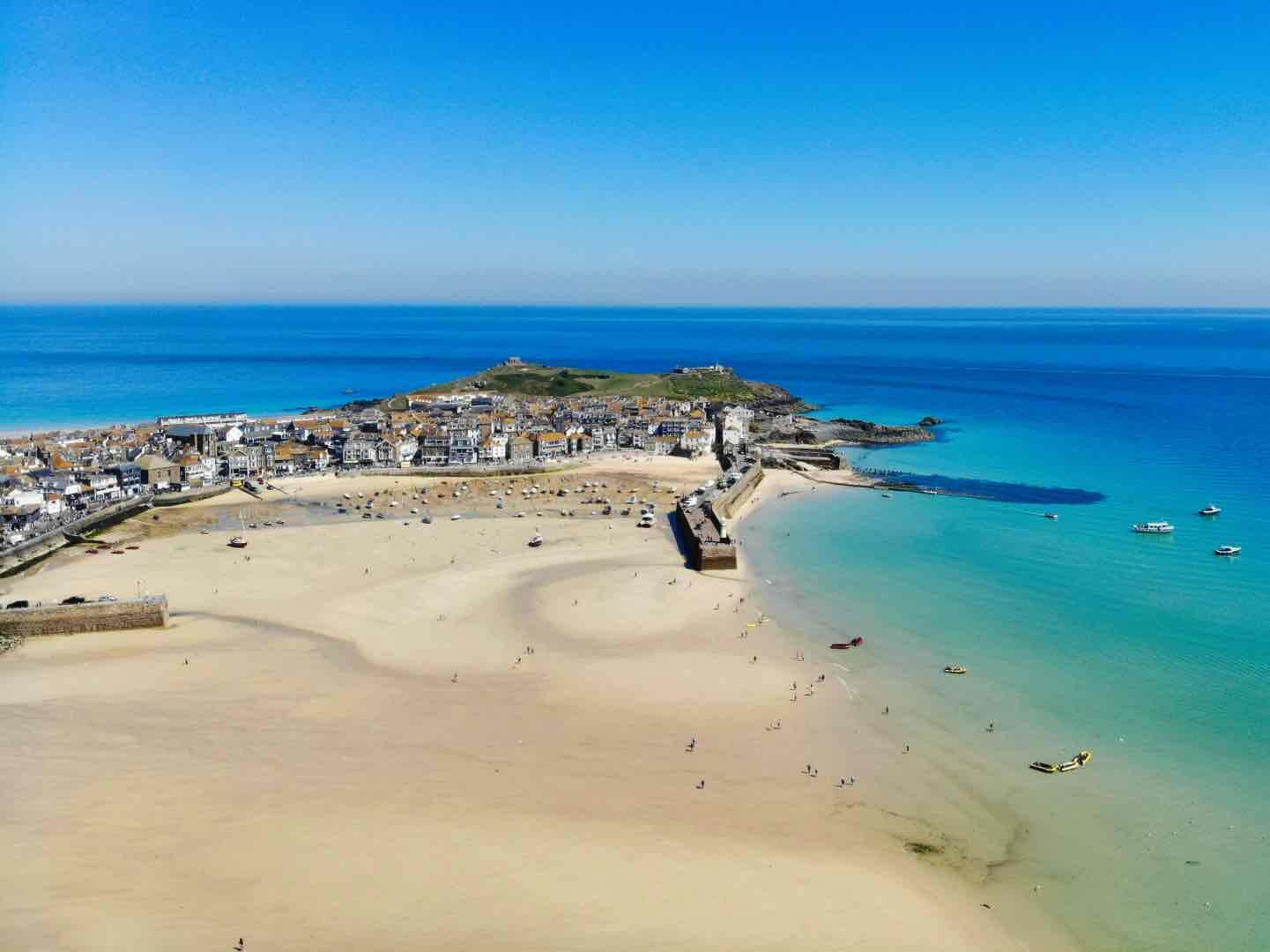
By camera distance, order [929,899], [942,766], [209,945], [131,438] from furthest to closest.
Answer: [131,438], [942,766], [929,899], [209,945]

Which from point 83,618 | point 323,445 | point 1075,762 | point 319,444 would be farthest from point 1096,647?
point 319,444

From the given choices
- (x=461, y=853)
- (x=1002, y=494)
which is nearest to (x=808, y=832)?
(x=461, y=853)

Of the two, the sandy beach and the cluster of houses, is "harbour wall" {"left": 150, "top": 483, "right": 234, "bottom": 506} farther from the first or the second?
the sandy beach

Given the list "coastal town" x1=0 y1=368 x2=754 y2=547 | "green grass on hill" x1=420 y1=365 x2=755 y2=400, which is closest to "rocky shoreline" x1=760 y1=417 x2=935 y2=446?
"coastal town" x1=0 y1=368 x2=754 y2=547

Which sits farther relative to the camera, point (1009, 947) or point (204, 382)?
point (204, 382)

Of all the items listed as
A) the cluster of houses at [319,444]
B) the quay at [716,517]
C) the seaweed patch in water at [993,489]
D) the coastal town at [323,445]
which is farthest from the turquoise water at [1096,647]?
the cluster of houses at [319,444]

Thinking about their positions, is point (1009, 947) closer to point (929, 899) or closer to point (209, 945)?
point (929, 899)
